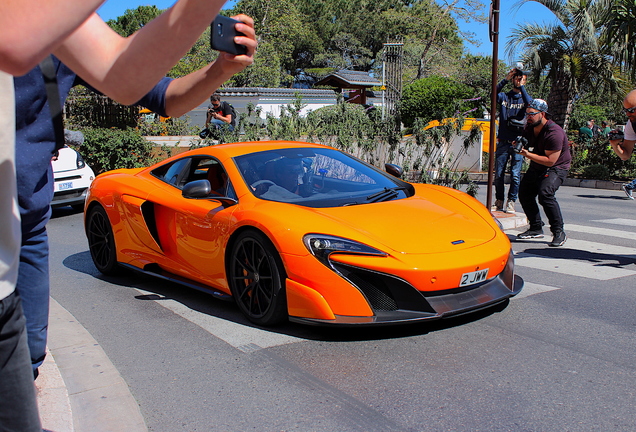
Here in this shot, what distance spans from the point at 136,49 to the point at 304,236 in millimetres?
2967

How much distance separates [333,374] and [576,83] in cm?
1814

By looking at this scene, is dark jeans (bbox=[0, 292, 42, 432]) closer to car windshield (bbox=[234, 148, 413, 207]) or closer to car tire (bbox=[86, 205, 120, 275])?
car windshield (bbox=[234, 148, 413, 207])

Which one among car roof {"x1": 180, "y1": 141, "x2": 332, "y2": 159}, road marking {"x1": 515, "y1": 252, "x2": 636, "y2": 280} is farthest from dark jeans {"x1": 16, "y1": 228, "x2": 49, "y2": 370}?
road marking {"x1": 515, "y1": 252, "x2": 636, "y2": 280}

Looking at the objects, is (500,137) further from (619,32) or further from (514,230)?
(619,32)

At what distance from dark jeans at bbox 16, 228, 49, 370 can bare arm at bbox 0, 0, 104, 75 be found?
126 cm

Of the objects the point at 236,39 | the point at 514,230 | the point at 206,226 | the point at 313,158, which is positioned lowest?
the point at 514,230

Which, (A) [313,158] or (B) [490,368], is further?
(A) [313,158]

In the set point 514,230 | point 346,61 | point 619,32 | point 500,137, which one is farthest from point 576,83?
point 346,61

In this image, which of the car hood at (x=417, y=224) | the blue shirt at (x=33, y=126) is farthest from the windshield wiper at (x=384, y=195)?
the blue shirt at (x=33, y=126)

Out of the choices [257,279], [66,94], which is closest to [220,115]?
[257,279]

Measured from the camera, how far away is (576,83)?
766 inches

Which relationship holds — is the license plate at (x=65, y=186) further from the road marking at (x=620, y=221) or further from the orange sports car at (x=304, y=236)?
the road marking at (x=620, y=221)

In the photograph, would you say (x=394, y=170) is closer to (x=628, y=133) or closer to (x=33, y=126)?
(x=628, y=133)

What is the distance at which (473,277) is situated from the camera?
4.30 m
